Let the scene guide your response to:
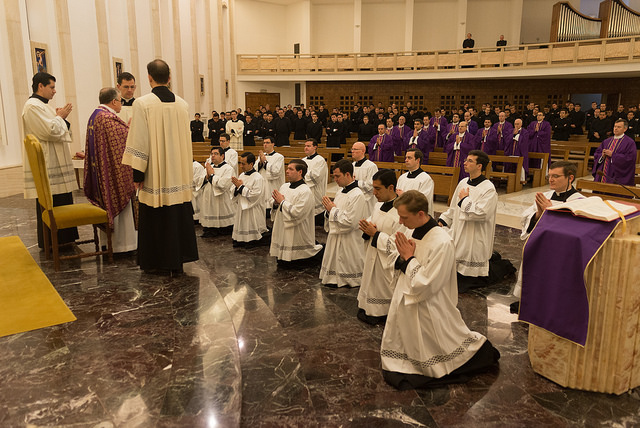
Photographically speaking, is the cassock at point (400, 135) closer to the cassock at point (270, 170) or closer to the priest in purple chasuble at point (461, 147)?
the priest in purple chasuble at point (461, 147)

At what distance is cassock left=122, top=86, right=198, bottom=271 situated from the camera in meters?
4.14

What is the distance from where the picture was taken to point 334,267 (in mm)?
5754

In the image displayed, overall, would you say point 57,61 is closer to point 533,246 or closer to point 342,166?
point 342,166

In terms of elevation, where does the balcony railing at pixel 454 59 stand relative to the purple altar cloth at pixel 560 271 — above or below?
above

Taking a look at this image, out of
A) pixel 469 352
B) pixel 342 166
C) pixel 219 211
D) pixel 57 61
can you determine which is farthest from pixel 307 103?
pixel 469 352

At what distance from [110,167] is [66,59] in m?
9.60

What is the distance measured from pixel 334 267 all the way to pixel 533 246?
2.72 m

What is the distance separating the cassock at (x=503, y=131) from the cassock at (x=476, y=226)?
800cm

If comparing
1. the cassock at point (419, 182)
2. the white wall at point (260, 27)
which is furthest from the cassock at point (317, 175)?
the white wall at point (260, 27)

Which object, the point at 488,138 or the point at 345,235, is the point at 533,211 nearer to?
the point at 345,235

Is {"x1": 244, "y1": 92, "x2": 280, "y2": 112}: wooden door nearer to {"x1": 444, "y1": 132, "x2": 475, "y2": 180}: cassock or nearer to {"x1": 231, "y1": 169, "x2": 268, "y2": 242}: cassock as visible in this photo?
{"x1": 444, "y1": 132, "x2": 475, "y2": 180}: cassock

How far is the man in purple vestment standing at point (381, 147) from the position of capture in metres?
12.7

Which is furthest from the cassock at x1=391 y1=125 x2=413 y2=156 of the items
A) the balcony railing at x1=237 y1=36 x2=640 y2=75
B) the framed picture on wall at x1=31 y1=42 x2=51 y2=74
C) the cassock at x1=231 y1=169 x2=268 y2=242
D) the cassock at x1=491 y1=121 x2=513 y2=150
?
the framed picture on wall at x1=31 y1=42 x2=51 y2=74

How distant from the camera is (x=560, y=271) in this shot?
3271mm
